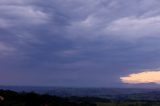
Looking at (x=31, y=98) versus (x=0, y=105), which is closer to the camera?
(x=0, y=105)

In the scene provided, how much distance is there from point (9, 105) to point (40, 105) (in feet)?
38.1

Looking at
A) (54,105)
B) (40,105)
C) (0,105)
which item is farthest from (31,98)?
(0,105)

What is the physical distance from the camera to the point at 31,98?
449 ft

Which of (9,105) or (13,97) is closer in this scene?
(9,105)

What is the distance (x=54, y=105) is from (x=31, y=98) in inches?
410

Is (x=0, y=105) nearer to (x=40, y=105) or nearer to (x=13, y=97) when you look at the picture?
(x=40, y=105)

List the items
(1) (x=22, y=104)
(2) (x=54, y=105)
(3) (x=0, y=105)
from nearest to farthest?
(3) (x=0, y=105) → (1) (x=22, y=104) → (2) (x=54, y=105)


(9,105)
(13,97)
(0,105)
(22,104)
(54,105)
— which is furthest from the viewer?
(13,97)

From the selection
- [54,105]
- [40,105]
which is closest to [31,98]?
[54,105]

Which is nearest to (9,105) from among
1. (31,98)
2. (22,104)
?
(22,104)

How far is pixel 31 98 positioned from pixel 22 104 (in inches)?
663

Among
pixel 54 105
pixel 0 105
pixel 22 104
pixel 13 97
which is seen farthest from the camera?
pixel 13 97

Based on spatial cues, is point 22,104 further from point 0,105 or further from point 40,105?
point 0,105

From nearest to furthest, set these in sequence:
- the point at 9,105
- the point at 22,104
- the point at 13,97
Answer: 1. the point at 9,105
2. the point at 22,104
3. the point at 13,97
